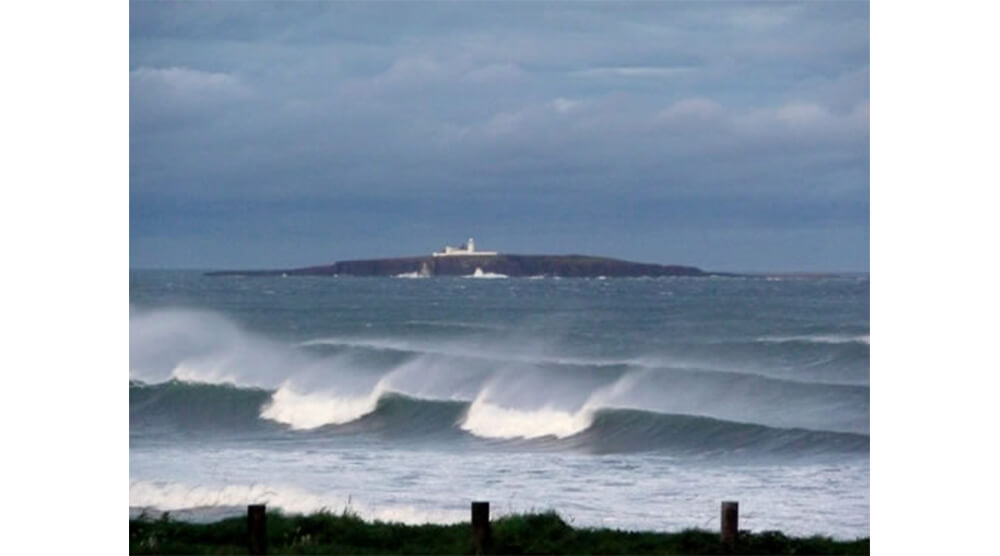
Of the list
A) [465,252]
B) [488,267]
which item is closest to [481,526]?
[488,267]

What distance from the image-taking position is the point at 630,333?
1069cm

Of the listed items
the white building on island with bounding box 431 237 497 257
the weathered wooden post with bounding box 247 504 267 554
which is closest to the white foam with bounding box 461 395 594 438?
the white building on island with bounding box 431 237 497 257

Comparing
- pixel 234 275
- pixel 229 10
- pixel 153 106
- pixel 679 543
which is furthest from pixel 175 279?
pixel 679 543

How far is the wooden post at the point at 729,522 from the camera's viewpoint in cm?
812

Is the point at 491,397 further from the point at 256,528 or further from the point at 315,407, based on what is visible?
the point at 256,528

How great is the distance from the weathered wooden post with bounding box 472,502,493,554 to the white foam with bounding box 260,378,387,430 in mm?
2667

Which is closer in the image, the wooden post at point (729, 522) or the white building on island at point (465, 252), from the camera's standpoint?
the wooden post at point (729, 522)

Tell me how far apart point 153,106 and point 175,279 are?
3.76ft

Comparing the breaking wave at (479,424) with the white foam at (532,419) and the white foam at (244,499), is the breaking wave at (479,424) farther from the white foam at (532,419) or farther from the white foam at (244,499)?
the white foam at (244,499)

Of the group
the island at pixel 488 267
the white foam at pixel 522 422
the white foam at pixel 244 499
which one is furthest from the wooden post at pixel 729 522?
the white foam at pixel 522 422

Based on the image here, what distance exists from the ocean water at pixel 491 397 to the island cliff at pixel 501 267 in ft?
0.26

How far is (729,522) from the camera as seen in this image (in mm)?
8125

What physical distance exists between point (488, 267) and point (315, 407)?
5.38ft
